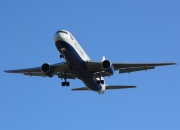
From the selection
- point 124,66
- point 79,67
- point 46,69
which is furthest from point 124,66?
point 46,69

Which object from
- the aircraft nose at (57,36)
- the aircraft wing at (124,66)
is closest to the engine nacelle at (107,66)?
the aircraft wing at (124,66)

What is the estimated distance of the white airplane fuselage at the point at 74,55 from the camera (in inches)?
1697

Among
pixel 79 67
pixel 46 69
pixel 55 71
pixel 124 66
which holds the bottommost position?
pixel 79 67

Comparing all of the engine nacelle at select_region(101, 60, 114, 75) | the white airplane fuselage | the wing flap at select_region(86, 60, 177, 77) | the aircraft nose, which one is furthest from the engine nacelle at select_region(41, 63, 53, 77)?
the engine nacelle at select_region(101, 60, 114, 75)

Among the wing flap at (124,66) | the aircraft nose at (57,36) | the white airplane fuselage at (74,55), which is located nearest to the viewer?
the white airplane fuselage at (74,55)

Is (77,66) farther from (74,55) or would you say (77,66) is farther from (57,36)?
(57,36)

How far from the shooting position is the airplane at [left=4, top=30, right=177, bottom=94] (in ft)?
142

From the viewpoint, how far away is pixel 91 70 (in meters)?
46.5

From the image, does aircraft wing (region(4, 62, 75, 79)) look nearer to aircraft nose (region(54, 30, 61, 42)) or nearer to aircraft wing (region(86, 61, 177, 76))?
aircraft wing (region(86, 61, 177, 76))

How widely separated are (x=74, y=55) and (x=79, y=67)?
1863mm

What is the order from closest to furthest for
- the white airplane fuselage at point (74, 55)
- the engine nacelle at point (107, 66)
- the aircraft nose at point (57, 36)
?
1. the white airplane fuselage at point (74, 55)
2. the aircraft nose at point (57, 36)
3. the engine nacelle at point (107, 66)

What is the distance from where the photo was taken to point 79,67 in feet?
147

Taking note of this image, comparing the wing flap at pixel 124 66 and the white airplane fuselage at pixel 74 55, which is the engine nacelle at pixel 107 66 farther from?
the white airplane fuselage at pixel 74 55

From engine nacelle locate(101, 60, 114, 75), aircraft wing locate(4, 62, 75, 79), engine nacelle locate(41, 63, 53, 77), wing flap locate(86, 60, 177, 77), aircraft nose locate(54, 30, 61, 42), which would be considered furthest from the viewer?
aircraft wing locate(4, 62, 75, 79)
